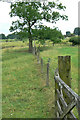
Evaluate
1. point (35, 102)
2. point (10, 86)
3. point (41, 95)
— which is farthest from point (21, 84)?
point (35, 102)

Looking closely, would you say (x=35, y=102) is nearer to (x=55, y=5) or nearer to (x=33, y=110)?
(x=33, y=110)

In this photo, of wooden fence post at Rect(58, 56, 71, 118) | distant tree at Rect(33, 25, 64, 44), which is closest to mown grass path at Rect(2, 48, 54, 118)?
wooden fence post at Rect(58, 56, 71, 118)

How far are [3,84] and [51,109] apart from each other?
164 inches

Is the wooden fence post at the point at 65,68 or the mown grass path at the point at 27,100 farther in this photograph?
the mown grass path at the point at 27,100

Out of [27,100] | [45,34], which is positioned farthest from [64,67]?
[45,34]

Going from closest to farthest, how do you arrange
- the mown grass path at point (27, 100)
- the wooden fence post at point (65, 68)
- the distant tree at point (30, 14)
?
the wooden fence post at point (65, 68), the mown grass path at point (27, 100), the distant tree at point (30, 14)

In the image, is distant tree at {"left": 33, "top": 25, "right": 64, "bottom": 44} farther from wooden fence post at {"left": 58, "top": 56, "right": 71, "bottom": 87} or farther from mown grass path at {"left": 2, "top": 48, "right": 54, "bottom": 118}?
wooden fence post at {"left": 58, "top": 56, "right": 71, "bottom": 87}

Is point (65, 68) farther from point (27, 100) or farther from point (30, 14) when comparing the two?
point (30, 14)

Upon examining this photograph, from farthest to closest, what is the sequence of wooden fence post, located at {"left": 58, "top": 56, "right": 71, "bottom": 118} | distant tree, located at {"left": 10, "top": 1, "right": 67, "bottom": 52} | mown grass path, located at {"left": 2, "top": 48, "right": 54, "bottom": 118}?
distant tree, located at {"left": 10, "top": 1, "right": 67, "bottom": 52}
mown grass path, located at {"left": 2, "top": 48, "right": 54, "bottom": 118}
wooden fence post, located at {"left": 58, "top": 56, "right": 71, "bottom": 118}

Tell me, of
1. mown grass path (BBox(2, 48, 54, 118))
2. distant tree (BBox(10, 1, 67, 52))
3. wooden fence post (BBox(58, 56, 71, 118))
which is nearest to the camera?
wooden fence post (BBox(58, 56, 71, 118))

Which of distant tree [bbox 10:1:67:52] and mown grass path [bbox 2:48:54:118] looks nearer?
mown grass path [bbox 2:48:54:118]

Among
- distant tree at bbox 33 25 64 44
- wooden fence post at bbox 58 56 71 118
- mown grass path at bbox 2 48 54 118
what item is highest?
distant tree at bbox 33 25 64 44

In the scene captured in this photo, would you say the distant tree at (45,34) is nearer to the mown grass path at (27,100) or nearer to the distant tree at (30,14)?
the distant tree at (30,14)

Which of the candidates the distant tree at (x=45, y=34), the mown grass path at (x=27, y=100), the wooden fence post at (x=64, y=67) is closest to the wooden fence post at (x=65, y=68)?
the wooden fence post at (x=64, y=67)
